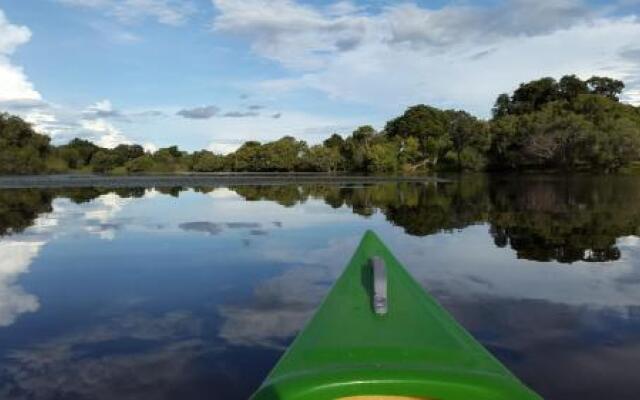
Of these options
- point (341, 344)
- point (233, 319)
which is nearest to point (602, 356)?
point (341, 344)

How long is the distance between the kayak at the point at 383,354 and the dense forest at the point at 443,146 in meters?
64.0

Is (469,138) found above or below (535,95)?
below

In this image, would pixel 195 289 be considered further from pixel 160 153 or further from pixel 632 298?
pixel 160 153

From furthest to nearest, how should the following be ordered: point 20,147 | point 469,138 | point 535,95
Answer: point 535,95 < point 20,147 < point 469,138

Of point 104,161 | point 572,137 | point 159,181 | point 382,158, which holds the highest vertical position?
point 572,137

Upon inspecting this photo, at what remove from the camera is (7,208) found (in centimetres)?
2348

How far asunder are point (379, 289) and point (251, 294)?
5.08m

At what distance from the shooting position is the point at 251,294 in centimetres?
939

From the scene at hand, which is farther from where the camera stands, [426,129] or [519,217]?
[426,129]

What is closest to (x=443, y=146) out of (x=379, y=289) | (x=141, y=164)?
(x=141, y=164)

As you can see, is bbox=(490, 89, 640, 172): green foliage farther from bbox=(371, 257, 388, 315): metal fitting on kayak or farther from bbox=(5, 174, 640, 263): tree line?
bbox=(371, 257, 388, 315): metal fitting on kayak

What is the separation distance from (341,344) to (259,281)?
6.26 m

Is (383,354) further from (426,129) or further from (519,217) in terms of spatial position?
(426,129)

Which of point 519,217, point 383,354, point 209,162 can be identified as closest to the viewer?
point 383,354
